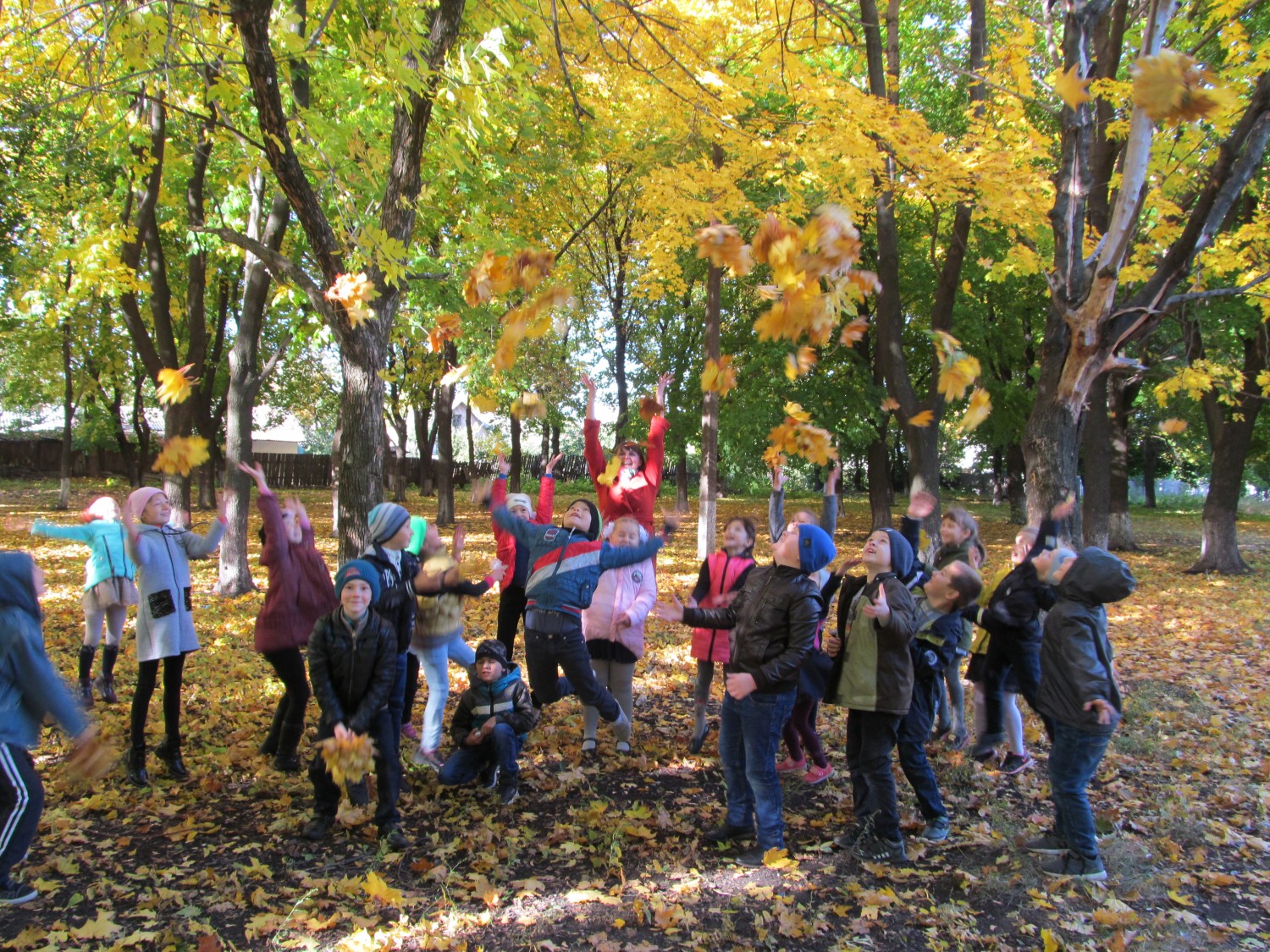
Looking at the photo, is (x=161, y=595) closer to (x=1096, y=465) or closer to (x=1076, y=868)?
(x=1076, y=868)

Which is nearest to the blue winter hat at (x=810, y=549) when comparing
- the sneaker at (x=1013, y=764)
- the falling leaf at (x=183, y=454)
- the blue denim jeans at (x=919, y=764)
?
the blue denim jeans at (x=919, y=764)

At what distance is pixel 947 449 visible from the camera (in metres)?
50.3

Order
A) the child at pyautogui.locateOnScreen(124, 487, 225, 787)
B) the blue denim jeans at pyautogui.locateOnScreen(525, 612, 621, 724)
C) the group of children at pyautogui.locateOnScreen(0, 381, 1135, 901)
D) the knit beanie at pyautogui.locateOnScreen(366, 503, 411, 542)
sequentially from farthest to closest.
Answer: the blue denim jeans at pyautogui.locateOnScreen(525, 612, 621, 724)
the child at pyautogui.locateOnScreen(124, 487, 225, 787)
the knit beanie at pyautogui.locateOnScreen(366, 503, 411, 542)
the group of children at pyautogui.locateOnScreen(0, 381, 1135, 901)

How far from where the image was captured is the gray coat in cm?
432

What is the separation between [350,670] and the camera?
3770mm

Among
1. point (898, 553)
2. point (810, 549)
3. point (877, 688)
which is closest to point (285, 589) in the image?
point (810, 549)

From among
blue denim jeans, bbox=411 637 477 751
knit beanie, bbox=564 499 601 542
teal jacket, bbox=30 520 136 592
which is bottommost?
blue denim jeans, bbox=411 637 477 751

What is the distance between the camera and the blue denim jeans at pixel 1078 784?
3674 mm

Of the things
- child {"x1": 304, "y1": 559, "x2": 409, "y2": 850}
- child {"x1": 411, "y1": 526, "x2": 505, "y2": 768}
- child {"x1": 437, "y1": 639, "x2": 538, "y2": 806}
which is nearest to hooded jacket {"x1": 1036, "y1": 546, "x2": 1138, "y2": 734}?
child {"x1": 437, "y1": 639, "x2": 538, "y2": 806}

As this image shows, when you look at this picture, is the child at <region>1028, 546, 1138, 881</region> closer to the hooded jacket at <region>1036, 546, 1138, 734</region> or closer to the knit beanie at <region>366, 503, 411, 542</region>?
the hooded jacket at <region>1036, 546, 1138, 734</region>

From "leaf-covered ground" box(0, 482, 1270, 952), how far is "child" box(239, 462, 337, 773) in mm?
358

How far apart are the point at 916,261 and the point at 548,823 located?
52.6 feet

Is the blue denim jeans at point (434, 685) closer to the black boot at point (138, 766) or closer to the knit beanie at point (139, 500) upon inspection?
the black boot at point (138, 766)

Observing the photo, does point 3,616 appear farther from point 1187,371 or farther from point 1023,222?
point 1187,371
